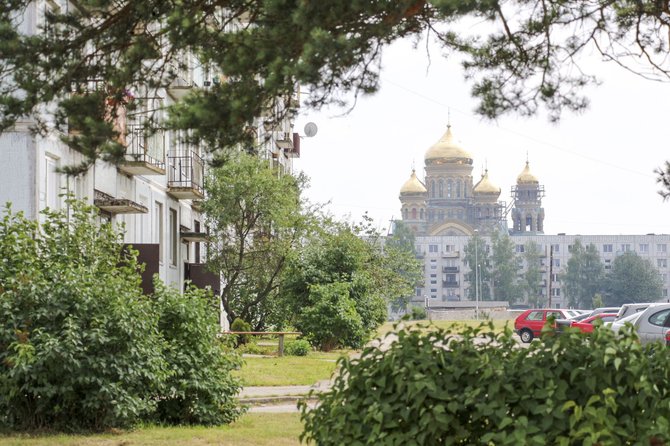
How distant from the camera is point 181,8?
360 inches

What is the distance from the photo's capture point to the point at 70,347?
13078mm

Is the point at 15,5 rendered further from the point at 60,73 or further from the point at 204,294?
the point at 204,294

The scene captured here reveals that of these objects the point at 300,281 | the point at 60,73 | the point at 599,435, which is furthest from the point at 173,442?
the point at 300,281

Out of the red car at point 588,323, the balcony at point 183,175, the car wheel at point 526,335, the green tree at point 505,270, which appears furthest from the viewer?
the green tree at point 505,270

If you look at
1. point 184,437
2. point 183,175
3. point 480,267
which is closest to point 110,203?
point 183,175

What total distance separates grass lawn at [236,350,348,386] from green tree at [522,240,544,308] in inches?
6019

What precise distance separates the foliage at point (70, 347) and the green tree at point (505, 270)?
17283 cm

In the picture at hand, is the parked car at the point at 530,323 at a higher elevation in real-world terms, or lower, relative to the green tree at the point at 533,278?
lower

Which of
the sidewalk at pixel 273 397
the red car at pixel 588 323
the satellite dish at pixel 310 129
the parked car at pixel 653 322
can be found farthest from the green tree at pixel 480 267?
the sidewalk at pixel 273 397

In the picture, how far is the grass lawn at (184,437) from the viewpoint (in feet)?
41.2

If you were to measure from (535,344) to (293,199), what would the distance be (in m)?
35.7

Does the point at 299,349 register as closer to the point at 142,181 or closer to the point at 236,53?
the point at 142,181

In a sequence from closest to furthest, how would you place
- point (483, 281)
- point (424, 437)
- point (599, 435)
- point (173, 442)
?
point (599, 435) < point (424, 437) < point (173, 442) < point (483, 281)

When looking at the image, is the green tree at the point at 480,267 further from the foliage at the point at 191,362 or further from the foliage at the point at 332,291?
the foliage at the point at 191,362
